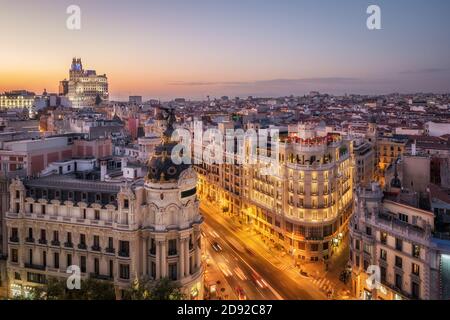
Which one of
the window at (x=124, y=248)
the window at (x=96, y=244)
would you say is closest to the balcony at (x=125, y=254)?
the window at (x=124, y=248)

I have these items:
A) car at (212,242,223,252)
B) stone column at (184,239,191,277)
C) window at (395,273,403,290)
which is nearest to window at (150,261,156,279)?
stone column at (184,239,191,277)

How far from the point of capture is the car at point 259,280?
1729 inches

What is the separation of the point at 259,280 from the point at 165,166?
16.7 m

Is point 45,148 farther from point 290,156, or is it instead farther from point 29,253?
point 290,156

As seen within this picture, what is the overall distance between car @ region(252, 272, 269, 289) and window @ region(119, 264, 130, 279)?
1395cm

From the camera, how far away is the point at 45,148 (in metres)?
49.7

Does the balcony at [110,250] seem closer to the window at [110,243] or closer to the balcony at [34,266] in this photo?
the window at [110,243]

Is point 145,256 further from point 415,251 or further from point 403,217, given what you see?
point 403,217

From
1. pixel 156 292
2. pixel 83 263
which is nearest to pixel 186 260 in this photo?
pixel 156 292

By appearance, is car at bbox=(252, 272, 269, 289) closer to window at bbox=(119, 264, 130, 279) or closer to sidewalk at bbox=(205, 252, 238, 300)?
sidewalk at bbox=(205, 252, 238, 300)

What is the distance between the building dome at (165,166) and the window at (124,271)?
7500mm

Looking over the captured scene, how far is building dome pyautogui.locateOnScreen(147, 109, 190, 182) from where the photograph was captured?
36.8 metres
